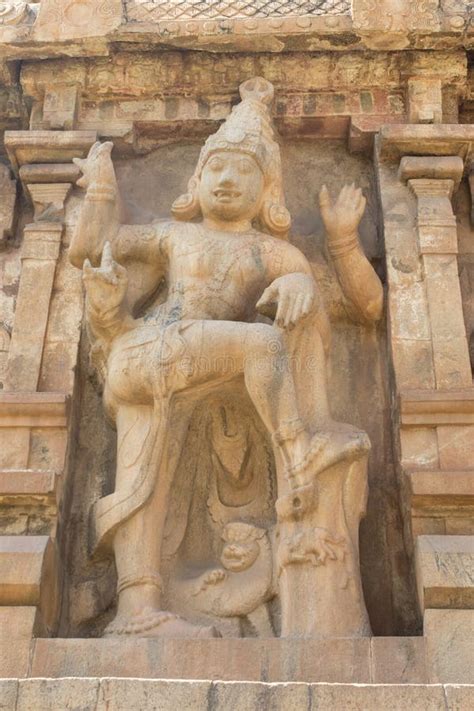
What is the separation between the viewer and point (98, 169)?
7523mm

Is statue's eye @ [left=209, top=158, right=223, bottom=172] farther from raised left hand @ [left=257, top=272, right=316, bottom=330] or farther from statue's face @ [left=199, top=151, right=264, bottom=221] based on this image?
raised left hand @ [left=257, top=272, right=316, bottom=330]

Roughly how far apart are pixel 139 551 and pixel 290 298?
1.70m

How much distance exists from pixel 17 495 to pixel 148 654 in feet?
4.28

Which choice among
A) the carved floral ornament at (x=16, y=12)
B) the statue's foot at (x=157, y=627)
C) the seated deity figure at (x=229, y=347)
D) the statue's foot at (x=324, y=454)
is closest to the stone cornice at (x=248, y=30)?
the carved floral ornament at (x=16, y=12)

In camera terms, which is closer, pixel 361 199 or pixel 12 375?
pixel 12 375

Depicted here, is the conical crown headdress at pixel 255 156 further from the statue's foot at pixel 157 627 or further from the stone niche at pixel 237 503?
the statue's foot at pixel 157 627

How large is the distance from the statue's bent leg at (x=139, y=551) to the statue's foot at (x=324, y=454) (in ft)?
2.59

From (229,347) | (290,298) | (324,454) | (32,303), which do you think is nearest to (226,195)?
(290,298)

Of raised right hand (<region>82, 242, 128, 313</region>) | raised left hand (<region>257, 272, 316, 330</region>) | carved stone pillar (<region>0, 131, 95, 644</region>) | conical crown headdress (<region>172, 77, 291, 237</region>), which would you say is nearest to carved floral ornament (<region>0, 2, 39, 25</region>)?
carved stone pillar (<region>0, 131, 95, 644</region>)

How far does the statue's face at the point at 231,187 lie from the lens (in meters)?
7.53

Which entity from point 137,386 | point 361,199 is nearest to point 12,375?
point 137,386

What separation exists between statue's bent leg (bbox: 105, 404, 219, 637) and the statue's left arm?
1635 millimetres

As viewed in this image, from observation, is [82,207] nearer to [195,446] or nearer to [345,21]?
[195,446]

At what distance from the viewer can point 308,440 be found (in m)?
6.55
